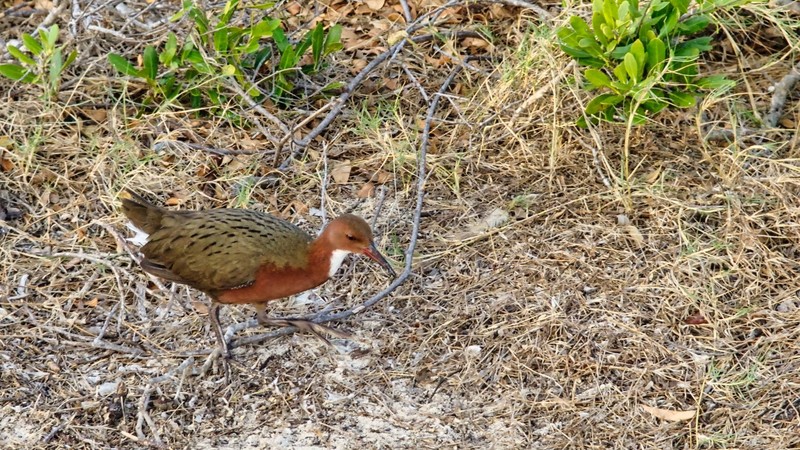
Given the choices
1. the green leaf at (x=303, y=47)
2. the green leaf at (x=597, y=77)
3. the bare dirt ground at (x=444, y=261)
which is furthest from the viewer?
the green leaf at (x=303, y=47)

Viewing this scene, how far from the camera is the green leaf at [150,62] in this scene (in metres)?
6.24

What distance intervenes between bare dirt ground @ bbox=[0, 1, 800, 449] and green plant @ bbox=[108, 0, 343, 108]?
0.56 feet

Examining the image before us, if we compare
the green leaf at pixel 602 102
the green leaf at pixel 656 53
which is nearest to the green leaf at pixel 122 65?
the green leaf at pixel 602 102

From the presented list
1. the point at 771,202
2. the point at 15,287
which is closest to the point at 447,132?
the point at 771,202

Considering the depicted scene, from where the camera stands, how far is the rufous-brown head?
4.96m

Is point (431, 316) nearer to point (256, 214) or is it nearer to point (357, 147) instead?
point (256, 214)

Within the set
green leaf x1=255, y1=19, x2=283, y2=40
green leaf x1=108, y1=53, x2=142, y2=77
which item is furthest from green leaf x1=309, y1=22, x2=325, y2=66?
green leaf x1=108, y1=53, x2=142, y2=77

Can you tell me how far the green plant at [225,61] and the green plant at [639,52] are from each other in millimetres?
1621

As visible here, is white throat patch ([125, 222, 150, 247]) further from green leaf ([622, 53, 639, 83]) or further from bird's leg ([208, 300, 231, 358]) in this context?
green leaf ([622, 53, 639, 83])

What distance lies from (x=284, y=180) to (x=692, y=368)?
257 cm

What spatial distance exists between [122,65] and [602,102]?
2837mm

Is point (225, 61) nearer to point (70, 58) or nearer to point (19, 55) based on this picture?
point (70, 58)

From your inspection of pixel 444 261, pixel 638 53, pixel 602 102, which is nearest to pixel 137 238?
pixel 444 261

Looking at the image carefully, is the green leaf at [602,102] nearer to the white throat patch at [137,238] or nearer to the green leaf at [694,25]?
the green leaf at [694,25]
